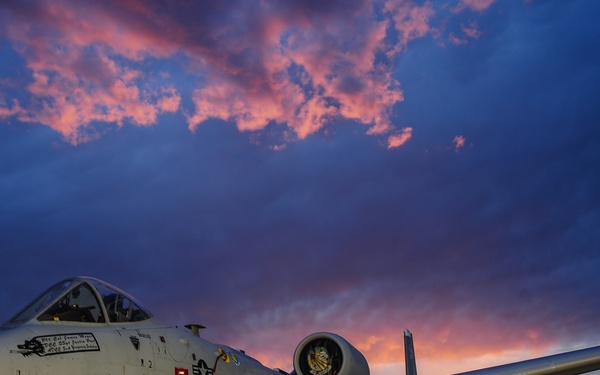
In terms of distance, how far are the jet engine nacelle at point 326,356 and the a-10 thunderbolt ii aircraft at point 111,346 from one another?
4cm

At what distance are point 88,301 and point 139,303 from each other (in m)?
1.30

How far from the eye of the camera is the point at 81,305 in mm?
8094

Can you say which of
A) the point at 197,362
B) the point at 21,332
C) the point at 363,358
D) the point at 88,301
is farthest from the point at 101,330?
the point at 363,358

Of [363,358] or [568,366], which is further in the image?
[363,358]

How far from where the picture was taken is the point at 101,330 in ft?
26.1

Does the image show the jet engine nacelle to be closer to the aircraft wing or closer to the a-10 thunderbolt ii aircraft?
the a-10 thunderbolt ii aircraft

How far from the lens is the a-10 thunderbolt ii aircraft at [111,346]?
6848mm

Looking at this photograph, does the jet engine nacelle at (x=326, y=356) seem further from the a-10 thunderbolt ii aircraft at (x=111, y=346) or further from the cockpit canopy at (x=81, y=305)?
the cockpit canopy at (x=81, y=305)

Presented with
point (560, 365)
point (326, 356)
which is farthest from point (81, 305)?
point (560, 365)

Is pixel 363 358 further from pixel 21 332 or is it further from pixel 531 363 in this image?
pixel 21 332

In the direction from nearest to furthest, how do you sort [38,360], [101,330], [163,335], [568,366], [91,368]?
[38,360], [91,368], [101,330], [163,335], [568,366]

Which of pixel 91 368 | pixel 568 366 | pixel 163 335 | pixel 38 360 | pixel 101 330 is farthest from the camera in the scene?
pixel 568 366

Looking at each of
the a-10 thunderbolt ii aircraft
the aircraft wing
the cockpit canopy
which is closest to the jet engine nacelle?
the a-10 thunderbolt ii aircraft

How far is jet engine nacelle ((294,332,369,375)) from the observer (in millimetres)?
11508
